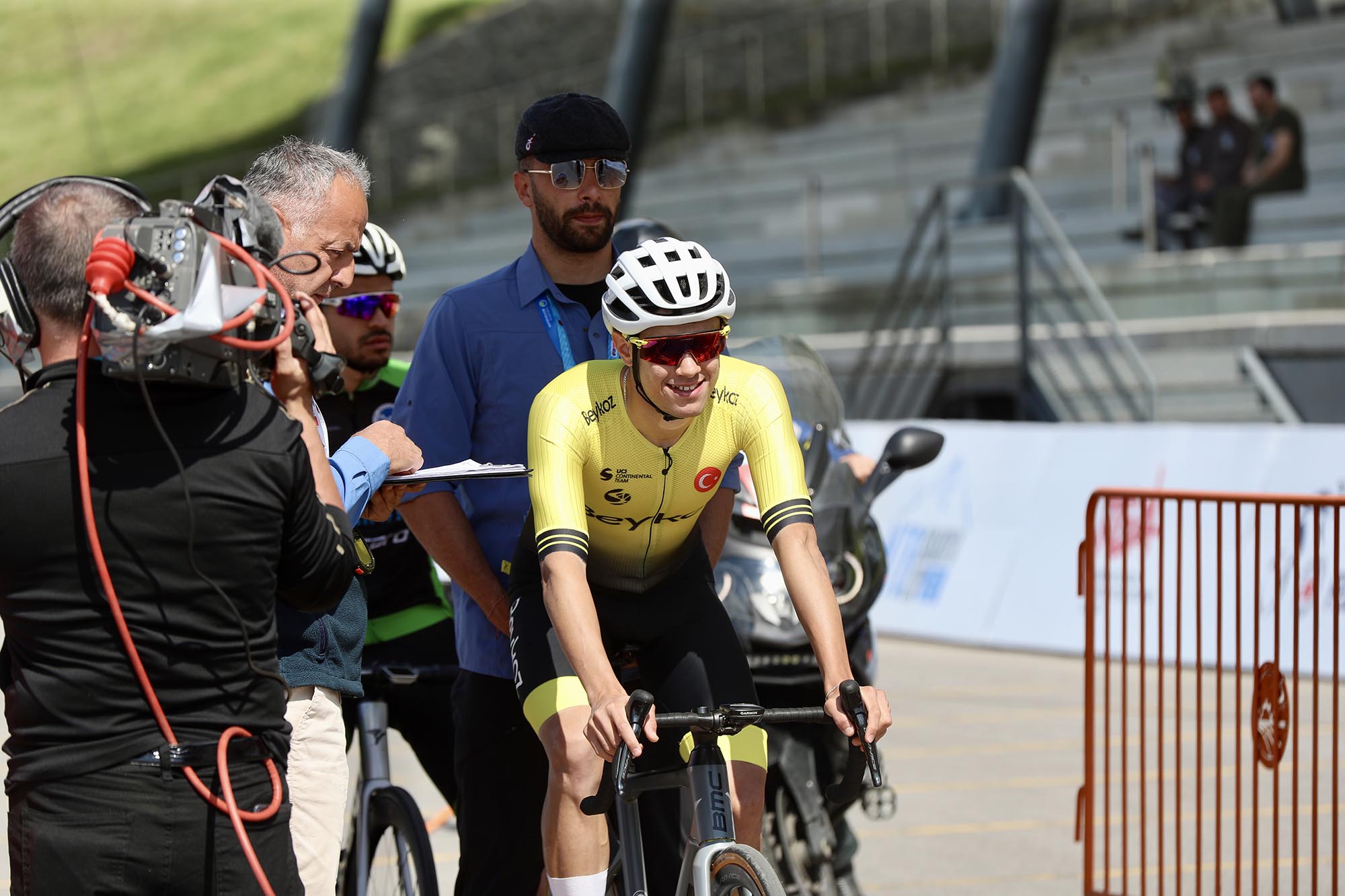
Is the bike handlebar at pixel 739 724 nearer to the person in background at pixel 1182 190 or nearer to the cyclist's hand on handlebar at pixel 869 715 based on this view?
the cyclist's hand on handlebar at pixel 869 715

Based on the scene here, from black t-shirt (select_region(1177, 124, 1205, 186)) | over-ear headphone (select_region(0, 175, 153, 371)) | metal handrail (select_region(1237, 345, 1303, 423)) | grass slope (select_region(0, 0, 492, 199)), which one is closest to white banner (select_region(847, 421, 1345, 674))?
metal handrail (select_region(1237, 345, 1303, 423))

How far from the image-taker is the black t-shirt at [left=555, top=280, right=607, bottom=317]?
15.0 ft

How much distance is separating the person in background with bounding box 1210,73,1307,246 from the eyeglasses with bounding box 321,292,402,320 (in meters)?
13.2

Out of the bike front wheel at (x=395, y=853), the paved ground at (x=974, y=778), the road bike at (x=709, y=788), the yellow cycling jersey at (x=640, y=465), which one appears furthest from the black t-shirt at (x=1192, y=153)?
the road bike at (x=709, y=788)

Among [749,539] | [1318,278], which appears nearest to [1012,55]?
[1318,278]

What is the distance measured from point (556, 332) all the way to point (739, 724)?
1223 millimetres

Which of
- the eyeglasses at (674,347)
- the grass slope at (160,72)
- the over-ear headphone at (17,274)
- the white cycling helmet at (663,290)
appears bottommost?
the over-ear headphone at (17,274)

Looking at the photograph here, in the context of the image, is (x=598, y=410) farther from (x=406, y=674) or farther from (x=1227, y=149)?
(x=1227, y=149)

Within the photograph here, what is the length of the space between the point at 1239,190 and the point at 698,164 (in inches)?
578

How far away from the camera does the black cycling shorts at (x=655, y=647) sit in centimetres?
407

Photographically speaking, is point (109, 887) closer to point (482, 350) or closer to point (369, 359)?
point (482, 350)

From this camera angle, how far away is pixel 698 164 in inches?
1205

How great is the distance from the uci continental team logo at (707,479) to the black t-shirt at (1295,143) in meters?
14.4

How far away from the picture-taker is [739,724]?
3797 mm
